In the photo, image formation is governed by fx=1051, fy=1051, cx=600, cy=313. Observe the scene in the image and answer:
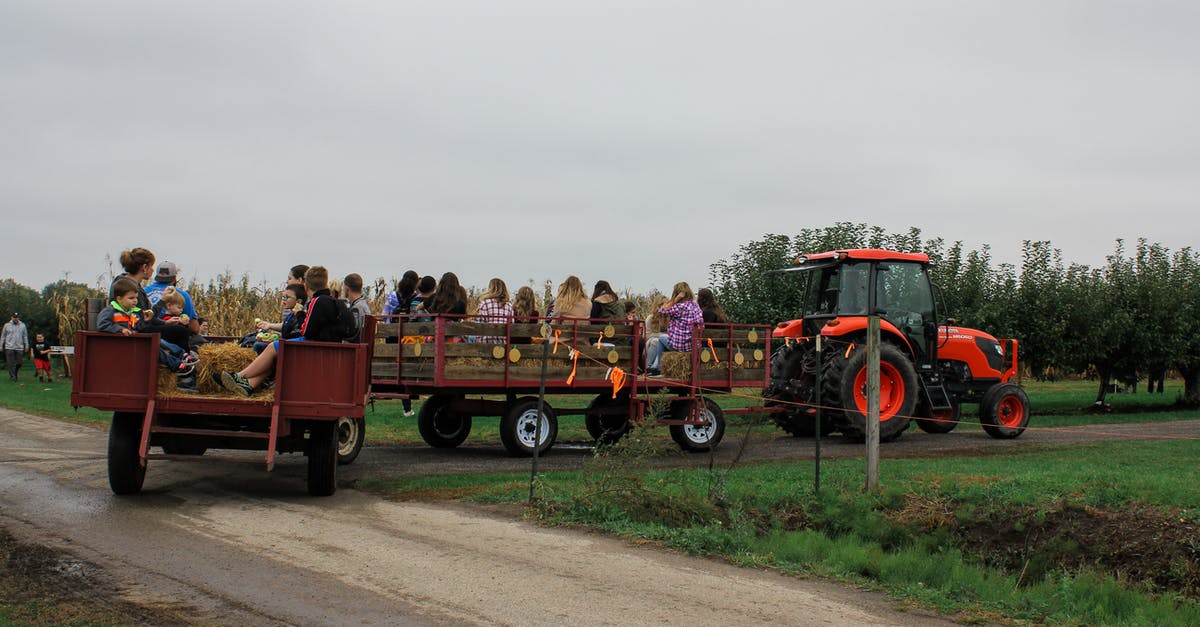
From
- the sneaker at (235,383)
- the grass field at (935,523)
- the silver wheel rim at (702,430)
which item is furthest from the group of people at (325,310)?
the grass field at (935,523)

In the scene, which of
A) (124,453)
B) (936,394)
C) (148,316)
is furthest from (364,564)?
(936,394)

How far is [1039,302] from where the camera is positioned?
2417cm

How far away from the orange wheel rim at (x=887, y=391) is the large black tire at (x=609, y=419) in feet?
11.6

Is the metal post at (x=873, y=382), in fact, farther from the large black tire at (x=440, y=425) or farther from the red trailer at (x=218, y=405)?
the large black tire at (x=440, y=425)

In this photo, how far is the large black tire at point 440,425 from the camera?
1440 cm

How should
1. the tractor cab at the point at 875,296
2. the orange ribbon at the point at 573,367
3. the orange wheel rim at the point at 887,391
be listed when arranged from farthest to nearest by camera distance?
the tractor cab at the point at 875,296, the orange wheel rim at the point at 887,391, the orange ribbon at the point at 573,367

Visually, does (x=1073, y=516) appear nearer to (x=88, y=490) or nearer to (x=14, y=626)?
(x=14, y=626)

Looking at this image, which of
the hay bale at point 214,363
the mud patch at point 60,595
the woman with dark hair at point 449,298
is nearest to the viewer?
the mud patch at point 60,595

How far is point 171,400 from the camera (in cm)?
931

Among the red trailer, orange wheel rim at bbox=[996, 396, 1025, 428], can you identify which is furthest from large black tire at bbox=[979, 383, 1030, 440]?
the red trailer

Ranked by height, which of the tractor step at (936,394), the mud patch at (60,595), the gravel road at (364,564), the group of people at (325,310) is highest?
the group of people at (325,310)

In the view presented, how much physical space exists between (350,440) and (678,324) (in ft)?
15.2

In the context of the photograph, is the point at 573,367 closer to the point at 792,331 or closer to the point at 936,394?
the point at 792,331

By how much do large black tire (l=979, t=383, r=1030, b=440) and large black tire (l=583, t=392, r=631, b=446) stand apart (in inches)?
249
